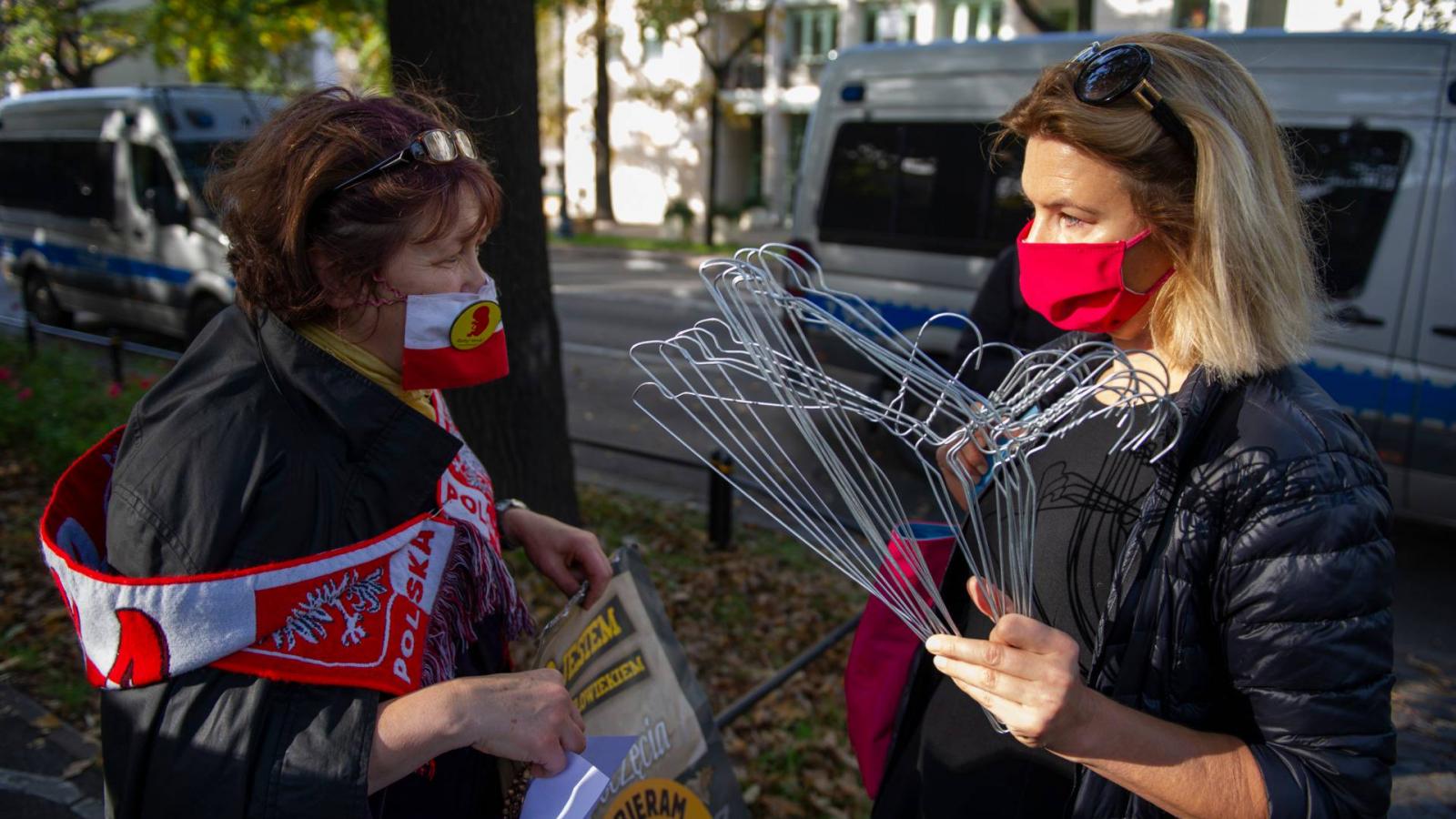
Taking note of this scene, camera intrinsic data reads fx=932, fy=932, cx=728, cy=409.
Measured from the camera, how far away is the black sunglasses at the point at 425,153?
143cm

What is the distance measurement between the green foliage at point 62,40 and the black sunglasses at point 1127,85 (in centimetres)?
1054

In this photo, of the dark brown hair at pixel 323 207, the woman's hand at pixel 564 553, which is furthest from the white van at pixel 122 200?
the dark brown hair at pixel 323 207

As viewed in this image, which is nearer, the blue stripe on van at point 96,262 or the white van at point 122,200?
the white van at point 122,200

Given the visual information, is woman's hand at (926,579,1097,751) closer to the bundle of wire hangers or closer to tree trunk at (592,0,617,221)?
the bundle of wire hangers

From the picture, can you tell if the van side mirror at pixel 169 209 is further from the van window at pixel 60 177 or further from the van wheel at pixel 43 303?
the van wheel at pixel 43 303

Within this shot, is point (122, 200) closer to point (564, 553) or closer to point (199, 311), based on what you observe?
point (199, 311)

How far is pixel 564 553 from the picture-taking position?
6.48 feet

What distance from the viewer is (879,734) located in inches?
75.4

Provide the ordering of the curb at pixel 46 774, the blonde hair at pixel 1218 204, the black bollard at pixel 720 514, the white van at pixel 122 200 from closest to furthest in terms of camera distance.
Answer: the blonde hair at pixel 1218 204 < the curb at pixel 46 774 < the black bollard at pixel 720 514 < the white van at pixel 122 200

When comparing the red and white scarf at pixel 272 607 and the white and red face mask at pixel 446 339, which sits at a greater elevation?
the white and red face mask at pixel 446 339

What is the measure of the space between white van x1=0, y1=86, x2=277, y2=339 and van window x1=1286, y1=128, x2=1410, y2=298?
863 centimetres

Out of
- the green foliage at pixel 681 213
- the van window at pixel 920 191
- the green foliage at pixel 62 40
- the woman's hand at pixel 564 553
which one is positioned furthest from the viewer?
the green foliage at pixel 681 213

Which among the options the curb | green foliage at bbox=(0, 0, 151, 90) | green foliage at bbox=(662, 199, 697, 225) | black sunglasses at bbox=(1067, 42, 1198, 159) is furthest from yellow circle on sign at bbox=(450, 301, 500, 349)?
green foliage at bbox=(662, 199, 697, 225)

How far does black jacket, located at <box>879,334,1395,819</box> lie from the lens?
1.18m
